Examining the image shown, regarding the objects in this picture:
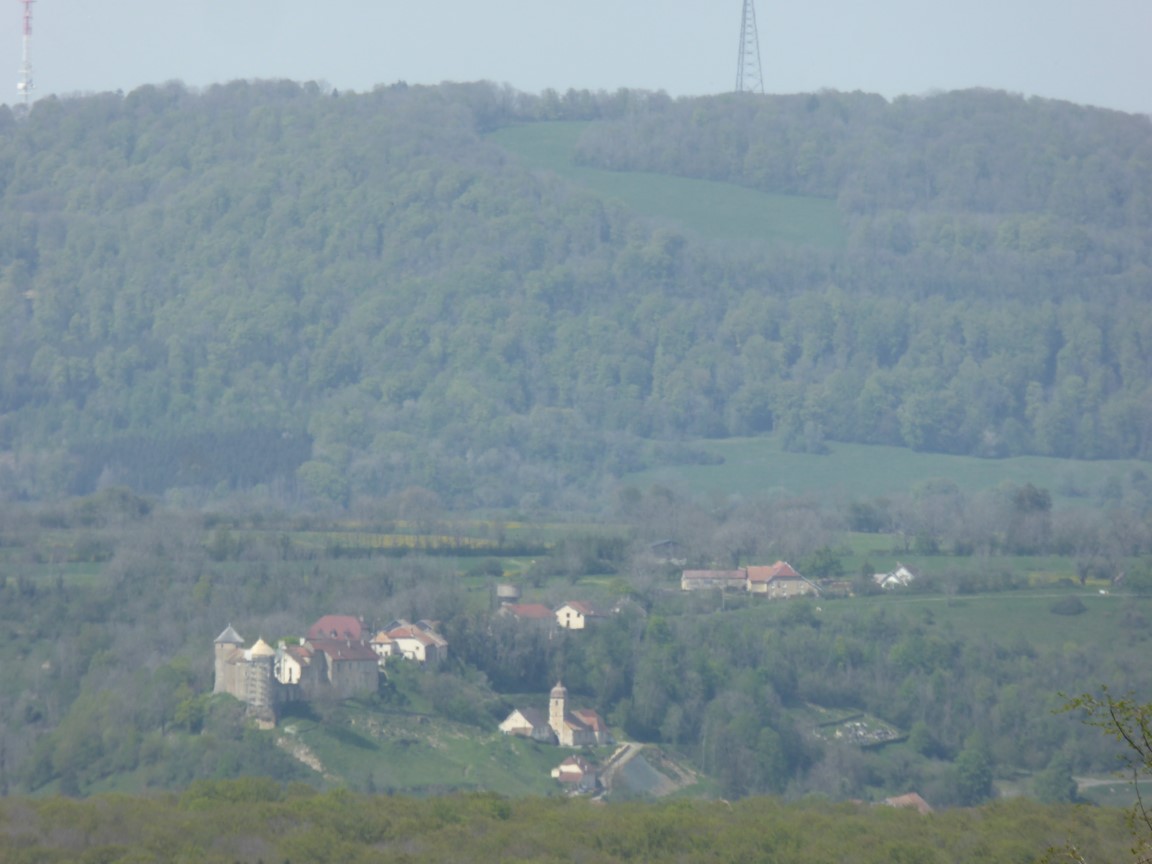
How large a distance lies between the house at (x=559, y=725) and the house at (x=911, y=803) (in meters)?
9.03

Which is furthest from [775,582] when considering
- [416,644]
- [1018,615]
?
[416,644]

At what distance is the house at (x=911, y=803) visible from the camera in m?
62.4

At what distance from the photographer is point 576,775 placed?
67625 mm

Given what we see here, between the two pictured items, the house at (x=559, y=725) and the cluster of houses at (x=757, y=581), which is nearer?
the house at (x=559, y=725)

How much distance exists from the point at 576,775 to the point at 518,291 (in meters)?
79.9

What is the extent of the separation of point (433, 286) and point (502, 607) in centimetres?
6545

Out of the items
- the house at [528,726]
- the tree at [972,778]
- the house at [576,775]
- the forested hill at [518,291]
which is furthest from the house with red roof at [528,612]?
the forested hill at [518,291]

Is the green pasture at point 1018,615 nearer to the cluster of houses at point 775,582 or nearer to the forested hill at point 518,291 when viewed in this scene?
the cluster of houses at point 775,582

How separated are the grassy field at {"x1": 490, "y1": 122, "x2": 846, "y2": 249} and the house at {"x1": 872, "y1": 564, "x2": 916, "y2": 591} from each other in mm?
62778

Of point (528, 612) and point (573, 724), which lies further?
point (528, 612)

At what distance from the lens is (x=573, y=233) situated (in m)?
150

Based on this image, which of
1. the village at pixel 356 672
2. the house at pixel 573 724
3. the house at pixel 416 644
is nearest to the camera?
the village at pixel 356 672

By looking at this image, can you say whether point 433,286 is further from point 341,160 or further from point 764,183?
point 764,183

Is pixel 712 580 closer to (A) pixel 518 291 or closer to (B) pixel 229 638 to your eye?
(B) pixel 229 638
